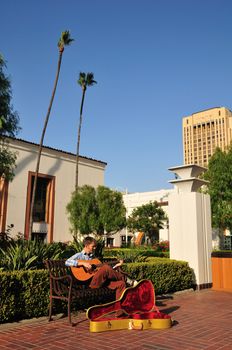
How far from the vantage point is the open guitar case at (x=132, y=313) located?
5.23m

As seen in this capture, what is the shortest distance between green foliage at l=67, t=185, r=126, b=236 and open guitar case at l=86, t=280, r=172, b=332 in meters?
19.3

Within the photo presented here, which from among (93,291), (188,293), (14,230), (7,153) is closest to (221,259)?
(188,293)

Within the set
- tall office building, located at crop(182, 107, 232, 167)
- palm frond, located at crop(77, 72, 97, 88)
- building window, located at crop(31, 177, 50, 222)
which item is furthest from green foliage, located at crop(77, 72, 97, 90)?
tall office building, located at crop(182, 107, 232, 167)

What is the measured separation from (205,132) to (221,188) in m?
89.2

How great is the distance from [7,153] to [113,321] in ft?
28.4

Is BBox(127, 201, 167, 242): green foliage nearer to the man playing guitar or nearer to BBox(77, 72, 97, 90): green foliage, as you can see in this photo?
BBox(77, 72, 97, 90): green foliage

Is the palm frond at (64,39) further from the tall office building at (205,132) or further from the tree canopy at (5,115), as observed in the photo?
the tall office building at (205,132)

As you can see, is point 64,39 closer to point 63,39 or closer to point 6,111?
point 63,39

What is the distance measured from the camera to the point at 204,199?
1052cm

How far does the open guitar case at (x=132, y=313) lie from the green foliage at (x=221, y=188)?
22337 millimetres

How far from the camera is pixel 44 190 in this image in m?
33.1

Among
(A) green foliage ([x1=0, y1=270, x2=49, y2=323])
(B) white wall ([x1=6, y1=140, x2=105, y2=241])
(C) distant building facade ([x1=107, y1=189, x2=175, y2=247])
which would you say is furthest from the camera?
(C) distant building facade ([x1=107, y1=189, x2=175, y2=247])

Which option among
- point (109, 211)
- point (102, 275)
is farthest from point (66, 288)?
point (109, 211)

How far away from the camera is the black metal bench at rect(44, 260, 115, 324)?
5750mm
